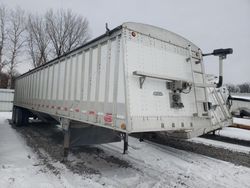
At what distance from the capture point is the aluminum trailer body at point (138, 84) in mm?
3648

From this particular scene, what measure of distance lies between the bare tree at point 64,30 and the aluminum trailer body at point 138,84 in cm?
2467

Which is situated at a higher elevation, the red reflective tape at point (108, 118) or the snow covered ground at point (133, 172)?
the red reflective tape at point (108, 118)

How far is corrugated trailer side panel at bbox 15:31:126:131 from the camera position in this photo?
12.3ft

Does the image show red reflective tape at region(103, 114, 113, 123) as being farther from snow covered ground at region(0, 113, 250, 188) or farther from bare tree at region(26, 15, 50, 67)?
bare tree at region(26, 15, 50, 67)

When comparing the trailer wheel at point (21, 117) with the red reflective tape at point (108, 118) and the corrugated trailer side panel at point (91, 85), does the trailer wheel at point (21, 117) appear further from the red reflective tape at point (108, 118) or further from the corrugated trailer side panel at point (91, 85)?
the red reflective tape at point (108, 118)

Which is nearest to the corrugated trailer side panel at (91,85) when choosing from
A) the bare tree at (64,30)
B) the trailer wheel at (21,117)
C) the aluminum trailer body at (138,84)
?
the aluminum trailer body at (138,84)

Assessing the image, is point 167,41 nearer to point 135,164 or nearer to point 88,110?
point 88,110

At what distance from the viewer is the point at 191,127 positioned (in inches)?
179

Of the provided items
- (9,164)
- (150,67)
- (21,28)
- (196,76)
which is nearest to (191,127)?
(196,76)

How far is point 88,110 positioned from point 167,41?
218 cm

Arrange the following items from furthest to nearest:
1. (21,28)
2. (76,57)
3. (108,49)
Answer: (21,28) → (76,57) → (108,49)

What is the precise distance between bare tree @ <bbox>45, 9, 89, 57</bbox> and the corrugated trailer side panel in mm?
23296

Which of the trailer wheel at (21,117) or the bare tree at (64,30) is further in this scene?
the bare tree at (64,30)

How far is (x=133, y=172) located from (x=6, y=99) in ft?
60.5
